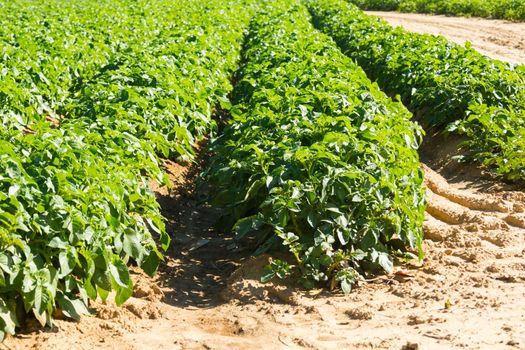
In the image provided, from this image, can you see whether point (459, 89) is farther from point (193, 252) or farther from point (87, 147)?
point (87, 147)

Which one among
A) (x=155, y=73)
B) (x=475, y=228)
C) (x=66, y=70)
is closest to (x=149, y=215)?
(x=475, y=228)

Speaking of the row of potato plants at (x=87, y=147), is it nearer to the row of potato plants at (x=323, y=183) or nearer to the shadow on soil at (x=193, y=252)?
the shadow on soil at (x=193, y=252)

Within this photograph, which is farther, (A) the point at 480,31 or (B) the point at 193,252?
(A) the point at 480,31

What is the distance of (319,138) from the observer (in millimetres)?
6340

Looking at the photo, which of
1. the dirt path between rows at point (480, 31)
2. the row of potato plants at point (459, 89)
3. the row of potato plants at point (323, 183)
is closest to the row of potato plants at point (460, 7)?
the dirt path between rows at point (480, 31)

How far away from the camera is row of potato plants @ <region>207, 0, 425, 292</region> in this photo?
538 centimetres

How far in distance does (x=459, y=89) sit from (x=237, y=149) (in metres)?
4.12

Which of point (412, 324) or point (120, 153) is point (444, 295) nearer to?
point (412, 324)

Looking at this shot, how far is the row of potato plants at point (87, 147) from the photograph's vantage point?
14.3 ft

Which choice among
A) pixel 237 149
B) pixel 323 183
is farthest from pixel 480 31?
pixel 323 183

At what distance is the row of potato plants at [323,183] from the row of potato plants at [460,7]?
67.9ft

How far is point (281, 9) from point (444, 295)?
16058 mm

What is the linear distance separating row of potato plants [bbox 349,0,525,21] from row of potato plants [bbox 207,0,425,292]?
2070 cm

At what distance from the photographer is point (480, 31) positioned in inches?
939
